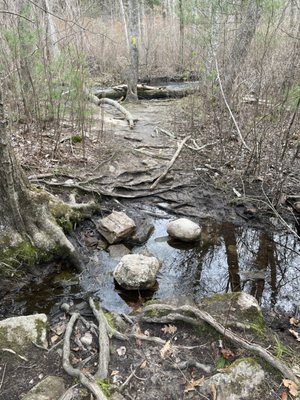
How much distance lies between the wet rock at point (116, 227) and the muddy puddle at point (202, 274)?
263 mm

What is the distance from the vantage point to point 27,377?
274 centimetres

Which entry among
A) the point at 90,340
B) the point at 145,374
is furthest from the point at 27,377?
the point at 145,374


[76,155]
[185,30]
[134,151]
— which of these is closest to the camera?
[76,155]

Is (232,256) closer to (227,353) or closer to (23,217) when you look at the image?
(227,353)

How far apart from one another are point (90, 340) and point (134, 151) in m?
4.99

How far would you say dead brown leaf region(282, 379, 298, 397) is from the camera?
2518 mm

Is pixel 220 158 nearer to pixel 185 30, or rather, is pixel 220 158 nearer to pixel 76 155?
pixel 76 155

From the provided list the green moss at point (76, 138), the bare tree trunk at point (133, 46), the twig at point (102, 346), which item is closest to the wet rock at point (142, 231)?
the twig at point (102, 346)

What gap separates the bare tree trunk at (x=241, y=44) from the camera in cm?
696

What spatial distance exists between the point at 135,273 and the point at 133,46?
Answer: 9.76 meters

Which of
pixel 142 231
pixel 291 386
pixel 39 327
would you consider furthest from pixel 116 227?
pixel 291 386

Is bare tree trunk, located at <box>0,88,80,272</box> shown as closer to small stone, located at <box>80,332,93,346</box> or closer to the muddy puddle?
the muddy puddle

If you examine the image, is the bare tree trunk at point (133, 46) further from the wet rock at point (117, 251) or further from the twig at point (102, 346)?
the twig at point (102, 346)

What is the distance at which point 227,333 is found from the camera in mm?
2959
